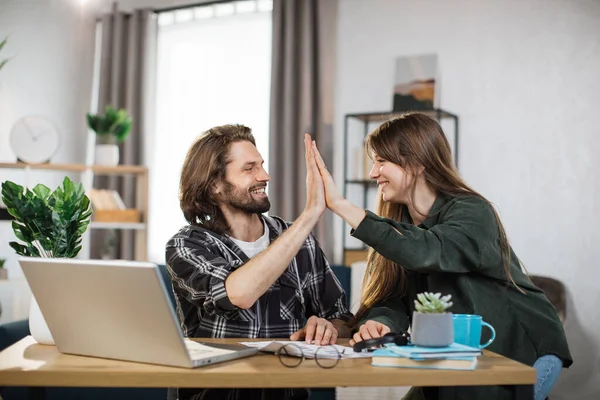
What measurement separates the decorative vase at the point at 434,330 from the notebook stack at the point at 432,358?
0.04 ft

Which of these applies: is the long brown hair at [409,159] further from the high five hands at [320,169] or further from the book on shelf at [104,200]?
the book on shelf at [104,200]

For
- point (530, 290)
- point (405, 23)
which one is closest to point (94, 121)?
point (405, 23)

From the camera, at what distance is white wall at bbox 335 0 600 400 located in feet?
13.3

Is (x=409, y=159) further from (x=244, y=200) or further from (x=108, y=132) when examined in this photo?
(x=108, y=132)

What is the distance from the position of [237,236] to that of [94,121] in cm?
306

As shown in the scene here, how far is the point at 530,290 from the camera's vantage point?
1773 mm

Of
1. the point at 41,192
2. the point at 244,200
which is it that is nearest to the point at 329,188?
the point at 244,200

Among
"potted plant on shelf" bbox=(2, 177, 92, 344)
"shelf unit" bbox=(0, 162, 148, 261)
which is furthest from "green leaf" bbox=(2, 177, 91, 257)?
"shelf unit" bbox=(0, 162, 148, 261)

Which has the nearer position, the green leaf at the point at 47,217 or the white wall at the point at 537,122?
the green leaf at the point at 47,217

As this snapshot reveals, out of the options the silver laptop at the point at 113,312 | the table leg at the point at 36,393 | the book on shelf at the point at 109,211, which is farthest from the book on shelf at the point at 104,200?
the silver laptop at the point at 113,312

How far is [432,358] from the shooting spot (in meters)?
1.33

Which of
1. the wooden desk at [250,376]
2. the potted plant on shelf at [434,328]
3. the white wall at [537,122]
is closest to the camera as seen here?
the wooden desk at [250,376]

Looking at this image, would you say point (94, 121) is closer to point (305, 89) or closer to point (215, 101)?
point (215, 101)

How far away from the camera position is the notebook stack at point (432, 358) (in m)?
1.29
